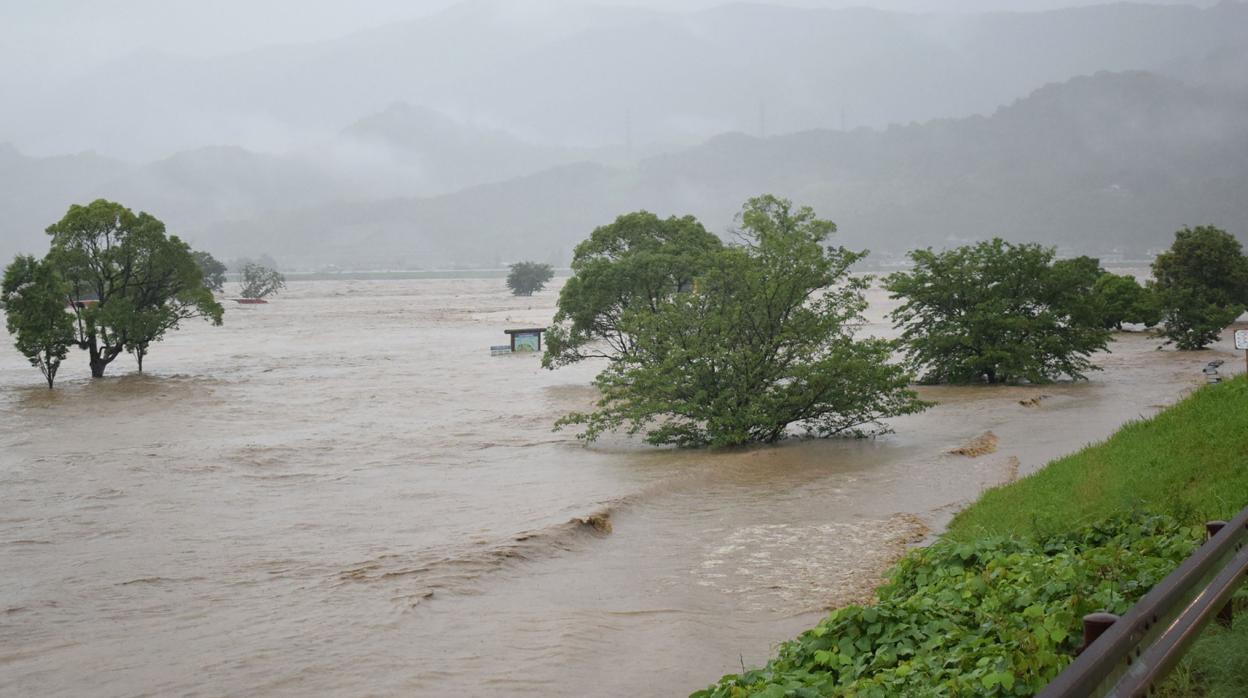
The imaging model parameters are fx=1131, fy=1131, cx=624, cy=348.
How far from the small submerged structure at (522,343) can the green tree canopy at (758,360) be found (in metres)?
29.9

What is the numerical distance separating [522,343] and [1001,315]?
2817 cm

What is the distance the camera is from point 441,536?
16953 millimetres

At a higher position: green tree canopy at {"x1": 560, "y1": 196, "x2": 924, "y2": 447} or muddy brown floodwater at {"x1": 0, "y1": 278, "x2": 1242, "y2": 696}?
green tree canopy at {"x1": 560, "y1": 196, "x2": 924, "y2": 447}

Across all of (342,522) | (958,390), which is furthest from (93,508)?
(958,390)

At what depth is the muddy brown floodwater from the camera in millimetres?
10922

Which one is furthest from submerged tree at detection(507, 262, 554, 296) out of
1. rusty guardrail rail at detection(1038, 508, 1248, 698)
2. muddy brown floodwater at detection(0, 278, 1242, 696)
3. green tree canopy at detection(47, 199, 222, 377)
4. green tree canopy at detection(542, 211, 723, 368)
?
rusty guardrail rail at detection(1038, 508, 1248, 698)

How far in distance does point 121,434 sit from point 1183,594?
30919mm

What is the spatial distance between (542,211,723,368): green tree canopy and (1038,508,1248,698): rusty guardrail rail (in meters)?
31.2

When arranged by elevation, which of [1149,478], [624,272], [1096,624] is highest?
[624,272]

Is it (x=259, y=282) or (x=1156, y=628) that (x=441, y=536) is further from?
(x=259, y=282)

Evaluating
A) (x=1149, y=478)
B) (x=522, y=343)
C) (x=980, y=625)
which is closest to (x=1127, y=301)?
(x=522, y=343)

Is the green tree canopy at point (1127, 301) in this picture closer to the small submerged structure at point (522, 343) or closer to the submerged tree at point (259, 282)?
the small submerged structure at point (522, 343)

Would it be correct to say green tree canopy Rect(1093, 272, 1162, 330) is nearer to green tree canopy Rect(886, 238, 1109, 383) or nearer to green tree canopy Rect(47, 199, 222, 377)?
green tree canopy Rect(886, 238, 1109, 383)

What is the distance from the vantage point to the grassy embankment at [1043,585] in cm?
618
